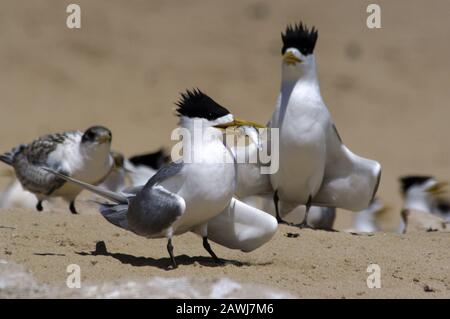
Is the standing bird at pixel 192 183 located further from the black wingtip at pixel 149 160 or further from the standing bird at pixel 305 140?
the black wingtip at pixel 149 160

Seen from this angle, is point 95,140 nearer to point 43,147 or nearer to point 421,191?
point 43,147

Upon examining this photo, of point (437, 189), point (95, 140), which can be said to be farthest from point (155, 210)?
point (437, 189)

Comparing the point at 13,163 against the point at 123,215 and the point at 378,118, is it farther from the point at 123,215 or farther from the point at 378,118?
the point at 378,118

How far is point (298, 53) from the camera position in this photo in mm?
8664

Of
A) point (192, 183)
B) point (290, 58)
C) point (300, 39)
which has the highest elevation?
point (300, 39)

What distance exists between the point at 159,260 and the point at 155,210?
560mm

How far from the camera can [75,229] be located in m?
7.67

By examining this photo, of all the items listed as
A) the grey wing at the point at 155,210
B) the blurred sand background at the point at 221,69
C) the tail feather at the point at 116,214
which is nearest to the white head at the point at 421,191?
the blurred sand background at the point at 221,69

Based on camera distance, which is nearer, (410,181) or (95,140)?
(95,140)

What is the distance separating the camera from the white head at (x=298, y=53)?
8633 mm

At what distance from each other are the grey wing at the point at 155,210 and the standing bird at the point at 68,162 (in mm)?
3460

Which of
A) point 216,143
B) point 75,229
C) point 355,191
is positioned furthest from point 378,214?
point 216,143

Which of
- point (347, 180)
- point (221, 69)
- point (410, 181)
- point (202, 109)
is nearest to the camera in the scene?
point (202, 109)

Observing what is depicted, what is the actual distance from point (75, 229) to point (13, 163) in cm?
325
